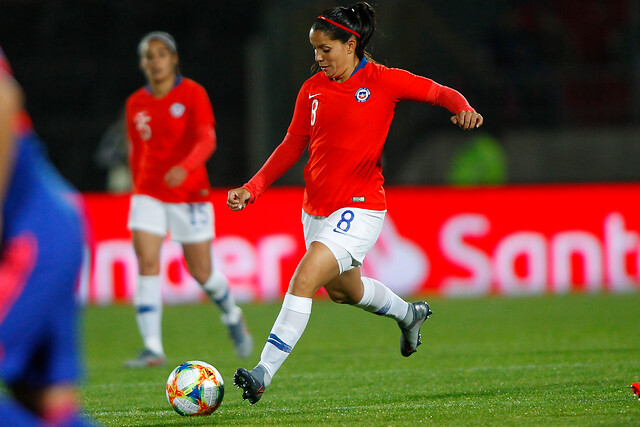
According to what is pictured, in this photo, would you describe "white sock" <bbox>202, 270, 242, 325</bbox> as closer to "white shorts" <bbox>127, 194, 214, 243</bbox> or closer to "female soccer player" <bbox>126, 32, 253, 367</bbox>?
"female soccer player" <bbox>126, 32, 253, 367</bbox>

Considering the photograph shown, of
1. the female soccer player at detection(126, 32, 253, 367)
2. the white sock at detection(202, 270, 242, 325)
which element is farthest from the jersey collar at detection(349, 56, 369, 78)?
the white sock at detection(202, 270, 242, 325)

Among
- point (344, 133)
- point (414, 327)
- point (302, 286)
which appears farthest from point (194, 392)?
point (414, 327)

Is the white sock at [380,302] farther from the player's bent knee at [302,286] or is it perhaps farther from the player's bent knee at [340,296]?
the player's bent knee at [302,286]

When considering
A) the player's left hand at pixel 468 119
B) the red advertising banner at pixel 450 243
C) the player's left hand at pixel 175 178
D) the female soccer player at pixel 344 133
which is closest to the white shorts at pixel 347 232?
the female soccer player at pixel 344 133

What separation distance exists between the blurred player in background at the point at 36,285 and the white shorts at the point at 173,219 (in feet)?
17.1

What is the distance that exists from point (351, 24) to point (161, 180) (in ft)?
8.72

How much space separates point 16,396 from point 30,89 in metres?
16.4

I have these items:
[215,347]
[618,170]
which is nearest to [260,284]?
[215,347]

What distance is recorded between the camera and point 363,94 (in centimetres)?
550

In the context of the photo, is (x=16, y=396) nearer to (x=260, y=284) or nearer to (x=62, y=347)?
(x=62, y=347)

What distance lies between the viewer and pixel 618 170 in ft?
51.4

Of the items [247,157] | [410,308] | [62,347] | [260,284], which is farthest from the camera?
[247,157]

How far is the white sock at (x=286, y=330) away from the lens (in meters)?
5.10

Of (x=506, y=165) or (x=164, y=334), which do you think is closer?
(x=164, y=334)
